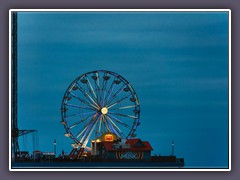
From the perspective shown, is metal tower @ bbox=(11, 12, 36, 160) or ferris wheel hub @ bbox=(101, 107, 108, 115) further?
ferris wheel hub @ bbox=(101, 107, 108, 115)

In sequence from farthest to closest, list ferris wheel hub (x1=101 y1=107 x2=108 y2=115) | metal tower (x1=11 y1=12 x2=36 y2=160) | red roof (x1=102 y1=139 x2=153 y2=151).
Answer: ferris wheel hub (x1=101 y1=107 x2=108 y2=115)
red roof (x1=102 y1=139 x2=153 y2=151)
metal tower (x1=11 y1=12 x2=36 y2=160)

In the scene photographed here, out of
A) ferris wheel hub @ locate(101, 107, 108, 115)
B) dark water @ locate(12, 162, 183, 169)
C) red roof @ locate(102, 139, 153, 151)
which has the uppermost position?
ferris wheel hub @ locate(101, 107, 108, 115)

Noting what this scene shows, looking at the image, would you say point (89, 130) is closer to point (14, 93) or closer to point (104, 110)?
point (104, 110)

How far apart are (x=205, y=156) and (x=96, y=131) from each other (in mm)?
2900

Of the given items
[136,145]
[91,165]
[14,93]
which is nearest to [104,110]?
[136,145]

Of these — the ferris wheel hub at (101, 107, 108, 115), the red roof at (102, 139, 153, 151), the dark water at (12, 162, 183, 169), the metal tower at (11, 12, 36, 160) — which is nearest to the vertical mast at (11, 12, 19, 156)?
the metal tower at (11, 12, 36, 160)

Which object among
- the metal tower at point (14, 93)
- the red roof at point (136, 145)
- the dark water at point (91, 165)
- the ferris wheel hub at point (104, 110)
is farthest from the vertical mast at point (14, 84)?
the ferris wheel hub at point (104, 110)

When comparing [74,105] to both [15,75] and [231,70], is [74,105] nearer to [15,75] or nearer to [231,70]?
[15,75]

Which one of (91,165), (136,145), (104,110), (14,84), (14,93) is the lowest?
(91,165)

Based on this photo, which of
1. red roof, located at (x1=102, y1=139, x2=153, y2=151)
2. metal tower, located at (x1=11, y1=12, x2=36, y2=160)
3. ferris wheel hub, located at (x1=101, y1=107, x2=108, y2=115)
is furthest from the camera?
ferris wheel hub, located at (x1=101, y1=107, x2=108, y2=115)

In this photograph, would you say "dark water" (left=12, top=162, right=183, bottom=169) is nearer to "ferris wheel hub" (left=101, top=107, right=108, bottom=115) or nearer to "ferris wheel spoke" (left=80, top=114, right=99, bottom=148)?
"ferris wheel spoke" (left=80, top=114, right=99, bottom=148)

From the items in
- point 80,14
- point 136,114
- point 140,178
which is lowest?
point 140,178

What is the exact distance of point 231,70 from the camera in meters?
11.8

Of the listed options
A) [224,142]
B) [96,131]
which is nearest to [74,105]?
[96,131]
